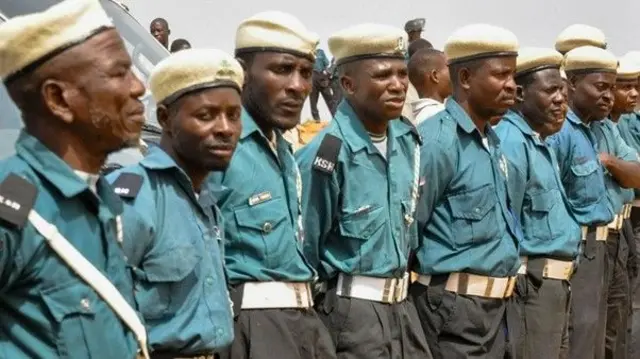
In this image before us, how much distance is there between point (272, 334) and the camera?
4848 mm

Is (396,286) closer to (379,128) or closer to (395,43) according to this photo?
(379,128)

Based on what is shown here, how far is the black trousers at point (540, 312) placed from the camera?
6965mm

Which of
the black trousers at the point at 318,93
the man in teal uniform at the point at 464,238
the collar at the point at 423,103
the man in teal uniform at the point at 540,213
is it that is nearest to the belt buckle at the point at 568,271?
the man in teal uniform at the point at 540,213

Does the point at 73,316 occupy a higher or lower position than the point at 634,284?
higher

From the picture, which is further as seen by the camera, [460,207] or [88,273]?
[460,207]

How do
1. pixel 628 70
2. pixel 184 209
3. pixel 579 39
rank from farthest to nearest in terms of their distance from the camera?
pixel 628 70
pixel 579 39
pixel 184 209

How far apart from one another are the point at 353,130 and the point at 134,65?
218 cm

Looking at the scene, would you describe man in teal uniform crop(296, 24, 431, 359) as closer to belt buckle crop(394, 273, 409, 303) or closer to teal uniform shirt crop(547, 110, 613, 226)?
belt buckle crop(394, 273, 409, 303)

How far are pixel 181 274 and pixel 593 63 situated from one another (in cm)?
487

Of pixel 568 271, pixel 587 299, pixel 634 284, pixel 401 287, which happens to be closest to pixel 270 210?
pixel 401 287

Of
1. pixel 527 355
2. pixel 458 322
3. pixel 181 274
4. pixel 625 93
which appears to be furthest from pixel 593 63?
pixel 181 274

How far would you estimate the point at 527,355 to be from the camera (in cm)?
695

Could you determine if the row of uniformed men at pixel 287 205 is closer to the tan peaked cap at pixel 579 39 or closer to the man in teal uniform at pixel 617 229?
the man in teal uniform at pixel 617 229

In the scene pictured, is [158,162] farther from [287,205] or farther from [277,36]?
[277,36]
